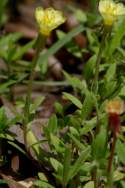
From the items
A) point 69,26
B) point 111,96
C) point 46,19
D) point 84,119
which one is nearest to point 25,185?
point 84,119

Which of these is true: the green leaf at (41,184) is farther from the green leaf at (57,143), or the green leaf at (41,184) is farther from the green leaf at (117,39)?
the green leaf at (117,39)

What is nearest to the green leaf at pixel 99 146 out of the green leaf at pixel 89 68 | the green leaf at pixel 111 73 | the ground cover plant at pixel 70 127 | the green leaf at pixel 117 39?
the ground cover plant at pixel 70 127

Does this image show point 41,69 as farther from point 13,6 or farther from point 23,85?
point 13,6

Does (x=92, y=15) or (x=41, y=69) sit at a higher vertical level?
(x=92, y=15)

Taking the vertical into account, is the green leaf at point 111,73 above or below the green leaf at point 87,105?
above

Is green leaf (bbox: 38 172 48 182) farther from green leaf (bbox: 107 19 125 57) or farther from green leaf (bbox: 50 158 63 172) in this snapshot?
green leaf (bbox: 107 19 125 57)

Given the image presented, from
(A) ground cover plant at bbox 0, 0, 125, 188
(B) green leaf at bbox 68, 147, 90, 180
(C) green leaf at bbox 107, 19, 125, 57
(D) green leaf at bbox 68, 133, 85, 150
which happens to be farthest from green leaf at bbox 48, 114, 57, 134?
(C) green leaf at bbox 107, 19, 125, 57

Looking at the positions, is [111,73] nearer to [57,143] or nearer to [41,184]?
[57,143]

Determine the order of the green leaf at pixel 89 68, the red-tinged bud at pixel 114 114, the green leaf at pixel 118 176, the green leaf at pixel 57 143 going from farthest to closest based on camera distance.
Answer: the green leaf at pixel 89 68 → the green leaf at pixel 57 143 → the green leaf at pixel 118 176 → the red-tinged bud at pixel 114 114
